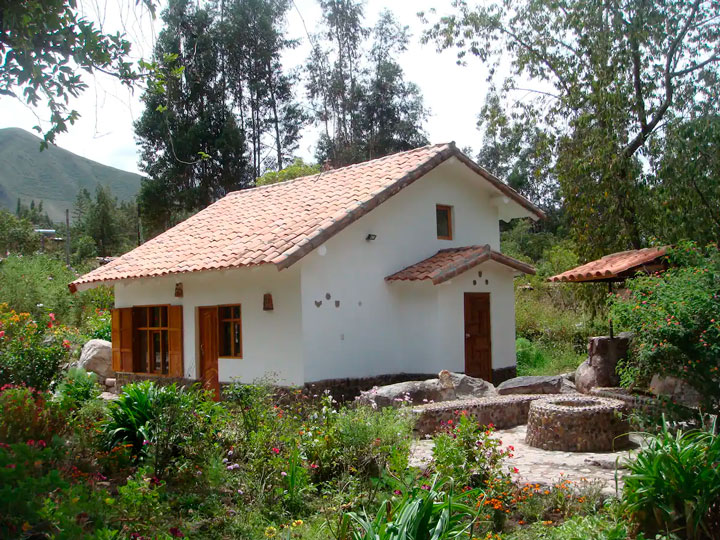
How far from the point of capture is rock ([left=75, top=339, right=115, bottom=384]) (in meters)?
16.1

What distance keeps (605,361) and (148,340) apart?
376 inches

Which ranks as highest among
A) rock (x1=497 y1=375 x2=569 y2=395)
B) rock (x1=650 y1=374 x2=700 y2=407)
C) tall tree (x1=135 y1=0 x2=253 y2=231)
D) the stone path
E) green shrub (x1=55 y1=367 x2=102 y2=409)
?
tall tree (x1=135 y1=0 x2=253 y2=231)

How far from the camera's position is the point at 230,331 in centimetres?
1247

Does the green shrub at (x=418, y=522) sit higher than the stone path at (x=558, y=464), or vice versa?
the green shrub at (x=418, y=522)

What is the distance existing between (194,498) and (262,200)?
10.7 m

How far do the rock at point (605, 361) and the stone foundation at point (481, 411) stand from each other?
219 centimetres

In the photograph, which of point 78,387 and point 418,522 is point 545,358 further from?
point 418,522

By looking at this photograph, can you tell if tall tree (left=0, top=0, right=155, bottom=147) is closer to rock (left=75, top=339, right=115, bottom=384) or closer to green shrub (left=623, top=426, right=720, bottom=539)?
green shrub (left=623, top=426, right=720, bottom=539)

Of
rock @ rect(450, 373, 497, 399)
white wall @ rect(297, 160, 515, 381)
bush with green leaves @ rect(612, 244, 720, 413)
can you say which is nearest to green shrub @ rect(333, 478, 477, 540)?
bush with green leaves @ rect(612, 244, 720, 413)

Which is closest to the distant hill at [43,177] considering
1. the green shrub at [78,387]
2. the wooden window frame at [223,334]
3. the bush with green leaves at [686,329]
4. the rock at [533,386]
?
the wooden window frame at [223,334]

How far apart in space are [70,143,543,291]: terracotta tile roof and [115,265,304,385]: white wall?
1.74ft

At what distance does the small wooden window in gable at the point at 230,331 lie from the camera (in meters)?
12.3

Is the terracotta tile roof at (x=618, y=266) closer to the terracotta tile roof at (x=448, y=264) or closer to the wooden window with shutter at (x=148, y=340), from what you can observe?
the terracotta tile roof at (x=448, y=264)

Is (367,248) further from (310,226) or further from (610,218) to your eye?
(610,218)
